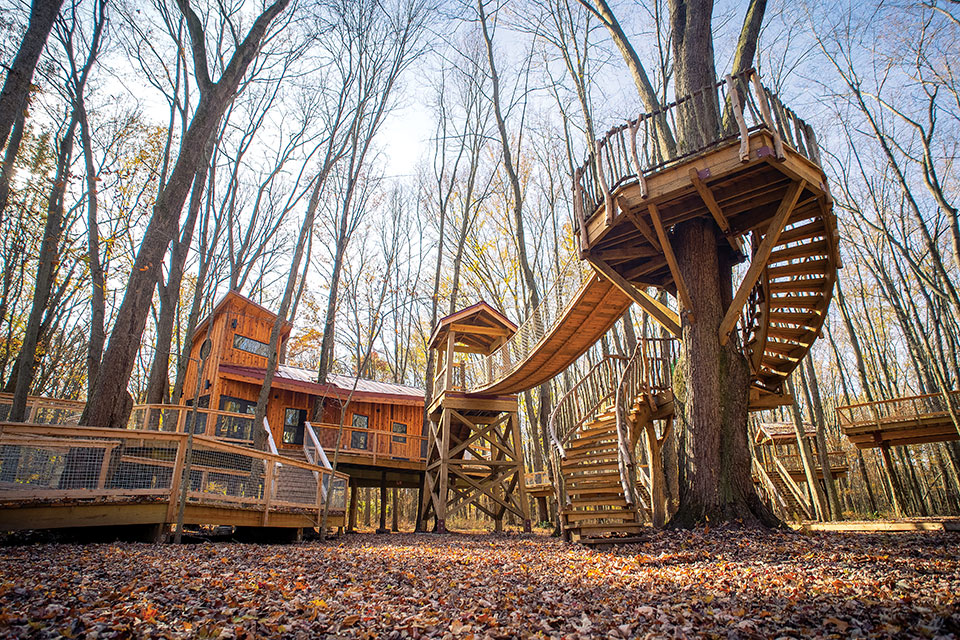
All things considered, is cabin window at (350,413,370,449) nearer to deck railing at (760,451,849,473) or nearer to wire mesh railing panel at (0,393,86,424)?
wire mesh railing panel at (0,393,86,424)

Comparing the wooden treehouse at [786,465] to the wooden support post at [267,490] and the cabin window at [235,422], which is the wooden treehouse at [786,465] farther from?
the cabin window at [235,422]

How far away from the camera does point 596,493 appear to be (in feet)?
24.6

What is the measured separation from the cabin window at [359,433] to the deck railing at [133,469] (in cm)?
905

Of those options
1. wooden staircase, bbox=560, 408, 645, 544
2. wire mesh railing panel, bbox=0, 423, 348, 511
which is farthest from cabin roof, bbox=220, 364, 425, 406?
wooden staircase, bbox=560, 408, 645, 544

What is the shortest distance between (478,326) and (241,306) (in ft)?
30.4

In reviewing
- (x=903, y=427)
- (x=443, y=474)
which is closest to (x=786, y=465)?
(x=903, y=427)

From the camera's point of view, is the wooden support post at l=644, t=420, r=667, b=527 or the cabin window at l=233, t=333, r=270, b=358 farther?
the cabin window at l=233, t=333, r=270, b=358

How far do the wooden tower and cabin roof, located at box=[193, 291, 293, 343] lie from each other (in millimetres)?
6371

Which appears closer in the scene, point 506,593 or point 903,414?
point 506,593

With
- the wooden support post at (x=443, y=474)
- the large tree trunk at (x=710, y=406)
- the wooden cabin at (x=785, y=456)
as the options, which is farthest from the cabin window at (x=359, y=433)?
the wooden cabin at (x=785, y=456)

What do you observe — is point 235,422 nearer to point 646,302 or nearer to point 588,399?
point 588,399

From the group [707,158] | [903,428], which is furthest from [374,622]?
[903,428]

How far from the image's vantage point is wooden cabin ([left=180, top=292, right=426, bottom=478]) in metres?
15.4

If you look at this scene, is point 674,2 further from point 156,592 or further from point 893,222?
point 893,222
